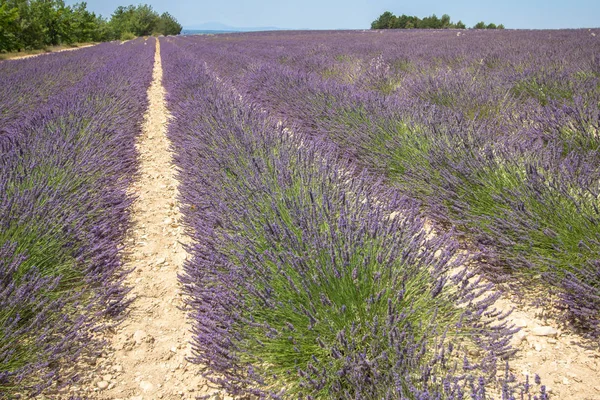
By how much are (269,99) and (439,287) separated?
5.45m

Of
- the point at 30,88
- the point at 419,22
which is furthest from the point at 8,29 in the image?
the point at 419,22

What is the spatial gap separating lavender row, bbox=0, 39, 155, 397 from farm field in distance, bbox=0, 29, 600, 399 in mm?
14

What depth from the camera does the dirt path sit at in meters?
1.59

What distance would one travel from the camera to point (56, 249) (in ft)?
6.63

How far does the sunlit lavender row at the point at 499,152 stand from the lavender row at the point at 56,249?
2102 mm

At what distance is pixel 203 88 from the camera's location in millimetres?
5922

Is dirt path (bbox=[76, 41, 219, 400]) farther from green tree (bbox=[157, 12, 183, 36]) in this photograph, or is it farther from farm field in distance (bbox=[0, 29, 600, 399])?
green tree (bbox=[157, 12, 183, 36])

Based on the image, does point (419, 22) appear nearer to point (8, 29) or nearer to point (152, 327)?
point (8, 29)

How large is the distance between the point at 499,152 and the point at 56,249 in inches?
113

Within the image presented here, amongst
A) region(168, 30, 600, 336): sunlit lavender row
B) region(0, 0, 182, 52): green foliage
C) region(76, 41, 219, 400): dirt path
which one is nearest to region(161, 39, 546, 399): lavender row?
region(76, 41, 219, 400): dirt path

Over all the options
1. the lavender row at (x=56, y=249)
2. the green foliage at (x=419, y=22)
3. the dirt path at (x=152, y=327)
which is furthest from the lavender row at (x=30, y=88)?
the green foliage at (x=419, y=22)

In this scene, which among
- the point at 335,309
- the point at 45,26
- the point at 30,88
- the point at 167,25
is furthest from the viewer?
the point at 167,25

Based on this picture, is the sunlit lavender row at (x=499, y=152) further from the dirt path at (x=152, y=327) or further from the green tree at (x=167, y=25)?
the green tree at (x=167, y=25)

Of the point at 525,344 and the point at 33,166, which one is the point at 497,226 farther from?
the point at 33,166
